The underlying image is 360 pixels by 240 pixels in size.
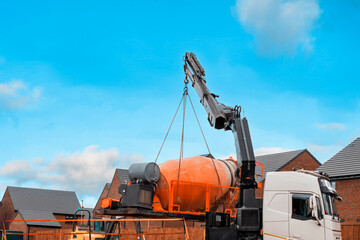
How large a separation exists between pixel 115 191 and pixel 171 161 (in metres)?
44.4

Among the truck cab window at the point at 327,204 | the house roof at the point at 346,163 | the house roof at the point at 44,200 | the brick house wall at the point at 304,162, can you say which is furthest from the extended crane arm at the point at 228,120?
the house roof at the point at 44,200

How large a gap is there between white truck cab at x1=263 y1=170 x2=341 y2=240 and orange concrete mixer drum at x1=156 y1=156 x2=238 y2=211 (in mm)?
2443

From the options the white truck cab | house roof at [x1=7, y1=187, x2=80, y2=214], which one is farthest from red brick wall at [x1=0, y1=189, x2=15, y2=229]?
the white truck cab

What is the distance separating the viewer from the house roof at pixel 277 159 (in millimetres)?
46469

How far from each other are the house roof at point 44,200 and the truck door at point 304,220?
64.2 metres

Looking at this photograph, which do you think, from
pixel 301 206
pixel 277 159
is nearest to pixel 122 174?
pixel 277 159

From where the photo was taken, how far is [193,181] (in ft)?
50.4

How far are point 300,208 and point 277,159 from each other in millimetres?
36165

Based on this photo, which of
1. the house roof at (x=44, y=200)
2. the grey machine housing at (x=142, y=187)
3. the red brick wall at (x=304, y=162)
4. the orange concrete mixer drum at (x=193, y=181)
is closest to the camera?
the grey machine housing at (x=142, y=187)

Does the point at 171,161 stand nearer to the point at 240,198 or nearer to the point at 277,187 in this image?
the point at 240,198

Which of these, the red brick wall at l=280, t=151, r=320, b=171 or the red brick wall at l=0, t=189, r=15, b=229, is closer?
the red brick wall at l=280, t=151, r=320, b=171

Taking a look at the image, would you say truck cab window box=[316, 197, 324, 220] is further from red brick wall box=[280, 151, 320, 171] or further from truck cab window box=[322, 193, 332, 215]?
red brick wall box=[280, 151, 320, 171]

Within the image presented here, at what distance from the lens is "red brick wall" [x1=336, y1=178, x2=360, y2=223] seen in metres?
34.3

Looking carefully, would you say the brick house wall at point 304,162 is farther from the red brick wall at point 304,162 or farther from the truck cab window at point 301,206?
the truck cab window at point 301,206
